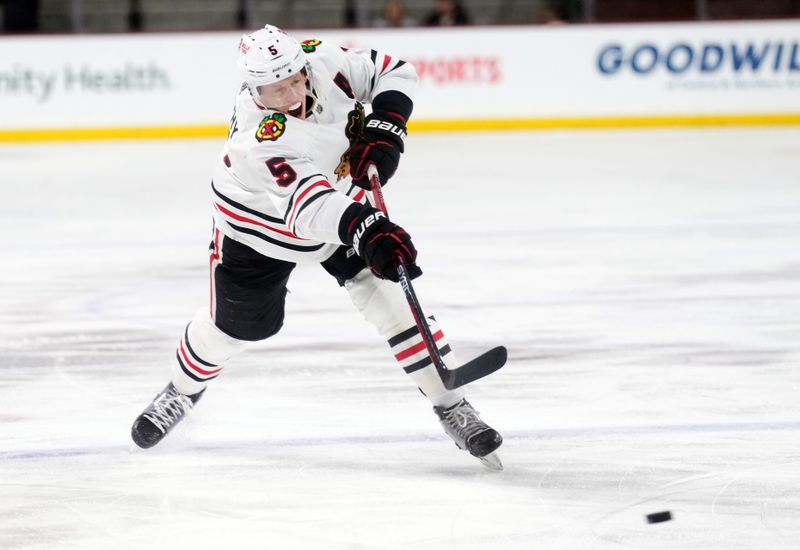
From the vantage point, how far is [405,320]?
2844 mm

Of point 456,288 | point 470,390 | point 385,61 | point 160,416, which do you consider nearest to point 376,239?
point 385,61

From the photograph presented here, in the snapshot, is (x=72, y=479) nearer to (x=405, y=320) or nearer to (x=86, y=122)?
(x=405, y=320)

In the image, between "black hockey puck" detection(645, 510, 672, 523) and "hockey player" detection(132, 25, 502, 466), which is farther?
"hockey player" detection(132, 25, 502, 466)

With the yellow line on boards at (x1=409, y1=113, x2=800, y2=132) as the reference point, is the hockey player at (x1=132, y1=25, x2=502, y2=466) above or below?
above

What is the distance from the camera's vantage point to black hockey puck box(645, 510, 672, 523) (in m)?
2.44

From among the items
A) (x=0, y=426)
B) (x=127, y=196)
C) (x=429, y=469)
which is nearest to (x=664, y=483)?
(x=429, y=469)

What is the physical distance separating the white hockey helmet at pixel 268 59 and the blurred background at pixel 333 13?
737 cm

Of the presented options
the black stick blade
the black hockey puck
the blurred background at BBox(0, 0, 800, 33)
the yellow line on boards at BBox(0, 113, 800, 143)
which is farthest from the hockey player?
the blurred background at BBox(0, 0, 800, 33)

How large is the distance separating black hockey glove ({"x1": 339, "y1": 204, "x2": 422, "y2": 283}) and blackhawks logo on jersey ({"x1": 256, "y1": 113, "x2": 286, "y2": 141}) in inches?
9.1

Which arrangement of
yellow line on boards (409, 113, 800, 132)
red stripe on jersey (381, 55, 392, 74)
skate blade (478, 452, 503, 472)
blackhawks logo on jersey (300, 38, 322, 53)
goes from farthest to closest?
yellow line on boards (409, 113, 800, 132) → red stripe on jersey (381, 55, 392, 74) → blackhawks logo on jersey (300, 38, 322, 53) → skate blade (478, 452, 503, 472)

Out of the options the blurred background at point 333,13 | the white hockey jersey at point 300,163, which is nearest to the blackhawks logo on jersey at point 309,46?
the white hockey jersey at point 300,163

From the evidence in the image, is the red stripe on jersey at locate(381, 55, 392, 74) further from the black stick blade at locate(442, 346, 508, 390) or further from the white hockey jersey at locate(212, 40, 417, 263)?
the black stick blade at locate(442, 346, 508, 390)

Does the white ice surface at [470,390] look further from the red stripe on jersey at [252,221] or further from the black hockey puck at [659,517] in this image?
the red stripe on jersey at [252,221]

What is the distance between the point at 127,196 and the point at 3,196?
73 centimetres
